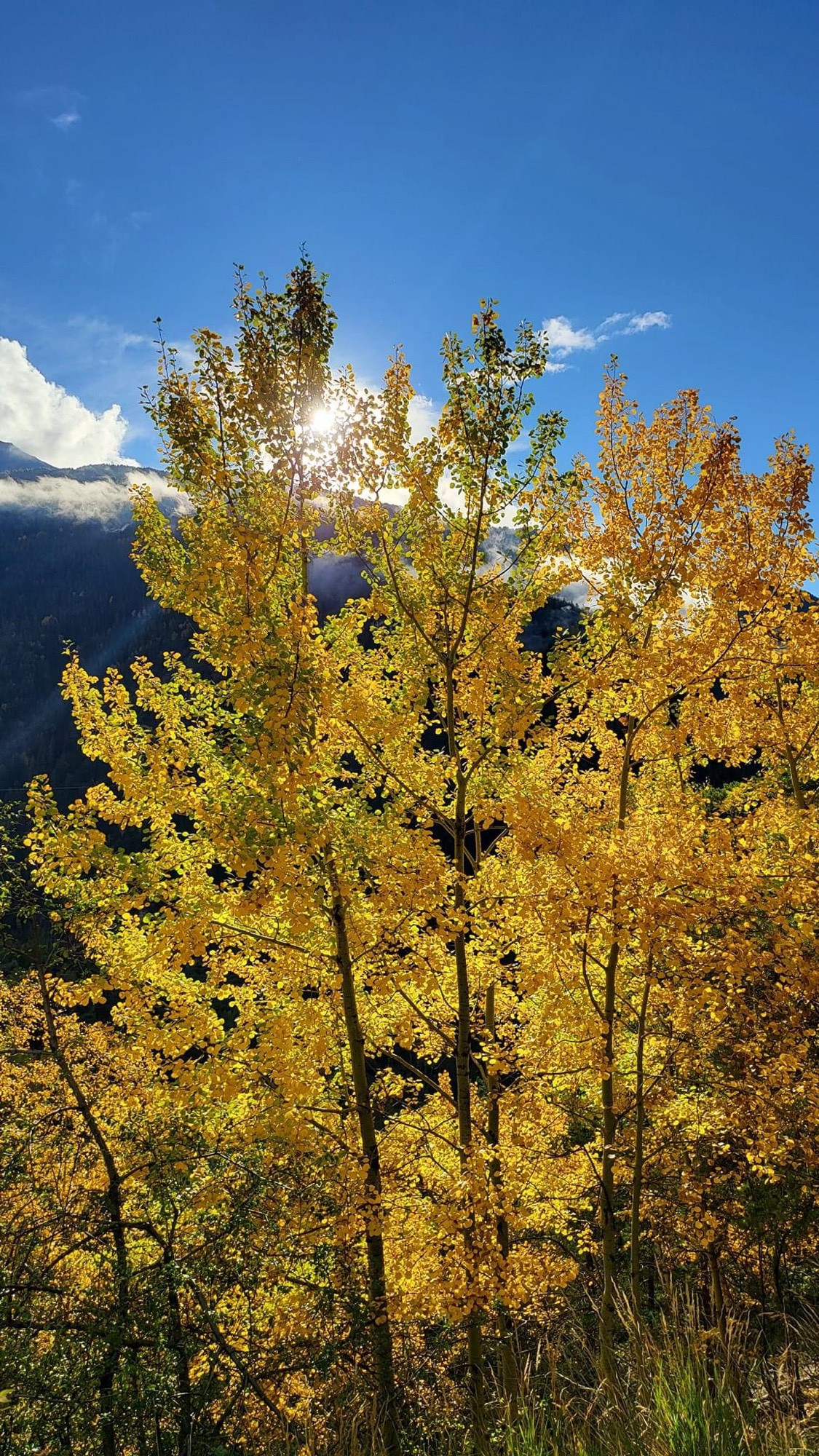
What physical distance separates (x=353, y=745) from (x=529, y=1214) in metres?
6.47

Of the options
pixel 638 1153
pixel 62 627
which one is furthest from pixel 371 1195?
pixel 62 627

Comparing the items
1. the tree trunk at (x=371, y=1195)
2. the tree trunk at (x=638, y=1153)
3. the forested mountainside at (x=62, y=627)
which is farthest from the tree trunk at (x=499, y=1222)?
the forested mountainside at (x=62, y=627)

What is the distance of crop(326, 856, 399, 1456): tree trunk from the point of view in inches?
196

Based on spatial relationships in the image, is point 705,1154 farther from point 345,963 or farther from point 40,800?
point 40,800

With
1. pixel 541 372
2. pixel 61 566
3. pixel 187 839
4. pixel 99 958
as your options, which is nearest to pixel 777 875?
pixel 541 372

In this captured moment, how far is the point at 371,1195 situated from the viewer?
5.48 m

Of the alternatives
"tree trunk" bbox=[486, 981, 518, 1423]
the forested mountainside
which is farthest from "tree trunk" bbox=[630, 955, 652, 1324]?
the forested mountainside

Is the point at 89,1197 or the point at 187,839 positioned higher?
the point at 187,839

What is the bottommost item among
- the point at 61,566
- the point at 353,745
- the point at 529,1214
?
Answer: the point at 529,1214

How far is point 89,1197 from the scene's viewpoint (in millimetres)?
6363

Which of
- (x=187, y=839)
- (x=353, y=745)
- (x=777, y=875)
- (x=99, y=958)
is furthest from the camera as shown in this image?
(x=99, y=958)

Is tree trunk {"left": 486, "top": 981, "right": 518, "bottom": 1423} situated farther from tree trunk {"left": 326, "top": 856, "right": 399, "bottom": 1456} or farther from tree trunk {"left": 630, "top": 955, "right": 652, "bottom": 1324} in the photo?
tree trunk {"left": 630, "top": 955, "right": 652, "bottom": 1324}

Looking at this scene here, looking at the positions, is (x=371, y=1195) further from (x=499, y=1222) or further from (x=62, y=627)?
(x=62, y=627)

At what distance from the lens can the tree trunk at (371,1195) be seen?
16.4 ft
